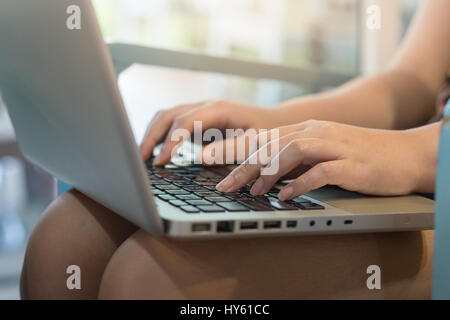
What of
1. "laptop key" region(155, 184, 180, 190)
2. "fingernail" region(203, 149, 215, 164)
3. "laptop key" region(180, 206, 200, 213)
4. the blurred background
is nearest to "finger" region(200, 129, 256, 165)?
"fingernail" region(203, 149, 215, 164)

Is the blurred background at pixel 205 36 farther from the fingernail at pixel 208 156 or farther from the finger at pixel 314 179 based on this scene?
the finger at pixel 314 179

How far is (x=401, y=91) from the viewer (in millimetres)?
925

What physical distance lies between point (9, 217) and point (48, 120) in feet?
5.81

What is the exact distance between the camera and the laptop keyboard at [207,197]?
0.47 m

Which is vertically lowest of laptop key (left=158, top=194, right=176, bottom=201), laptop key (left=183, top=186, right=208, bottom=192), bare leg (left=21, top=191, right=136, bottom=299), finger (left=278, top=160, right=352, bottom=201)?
bare leg (left=21, top=191, right=136, bottom=299)

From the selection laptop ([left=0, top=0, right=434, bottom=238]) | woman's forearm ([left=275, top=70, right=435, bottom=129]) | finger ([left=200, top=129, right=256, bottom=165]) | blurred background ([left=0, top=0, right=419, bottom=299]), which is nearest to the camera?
laptop ([left=0, top=0, right=434, bottom=238])

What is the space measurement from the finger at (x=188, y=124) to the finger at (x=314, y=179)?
9.2 inches

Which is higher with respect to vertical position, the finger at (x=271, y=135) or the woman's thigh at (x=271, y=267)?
the finger at (x=271, y=135)

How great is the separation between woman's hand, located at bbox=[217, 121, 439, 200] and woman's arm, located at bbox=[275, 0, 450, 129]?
27 cm

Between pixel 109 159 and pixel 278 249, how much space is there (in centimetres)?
16

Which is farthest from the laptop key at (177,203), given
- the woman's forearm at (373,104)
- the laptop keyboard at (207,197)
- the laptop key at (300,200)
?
the woman's forearm at (373,104)

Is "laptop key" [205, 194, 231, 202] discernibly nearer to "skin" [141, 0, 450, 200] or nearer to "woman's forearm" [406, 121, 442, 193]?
"skin" [141, 0, 450, 200]

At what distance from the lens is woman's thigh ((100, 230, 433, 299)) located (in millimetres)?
453

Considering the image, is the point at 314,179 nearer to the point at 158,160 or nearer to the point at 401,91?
the point at 158,160
